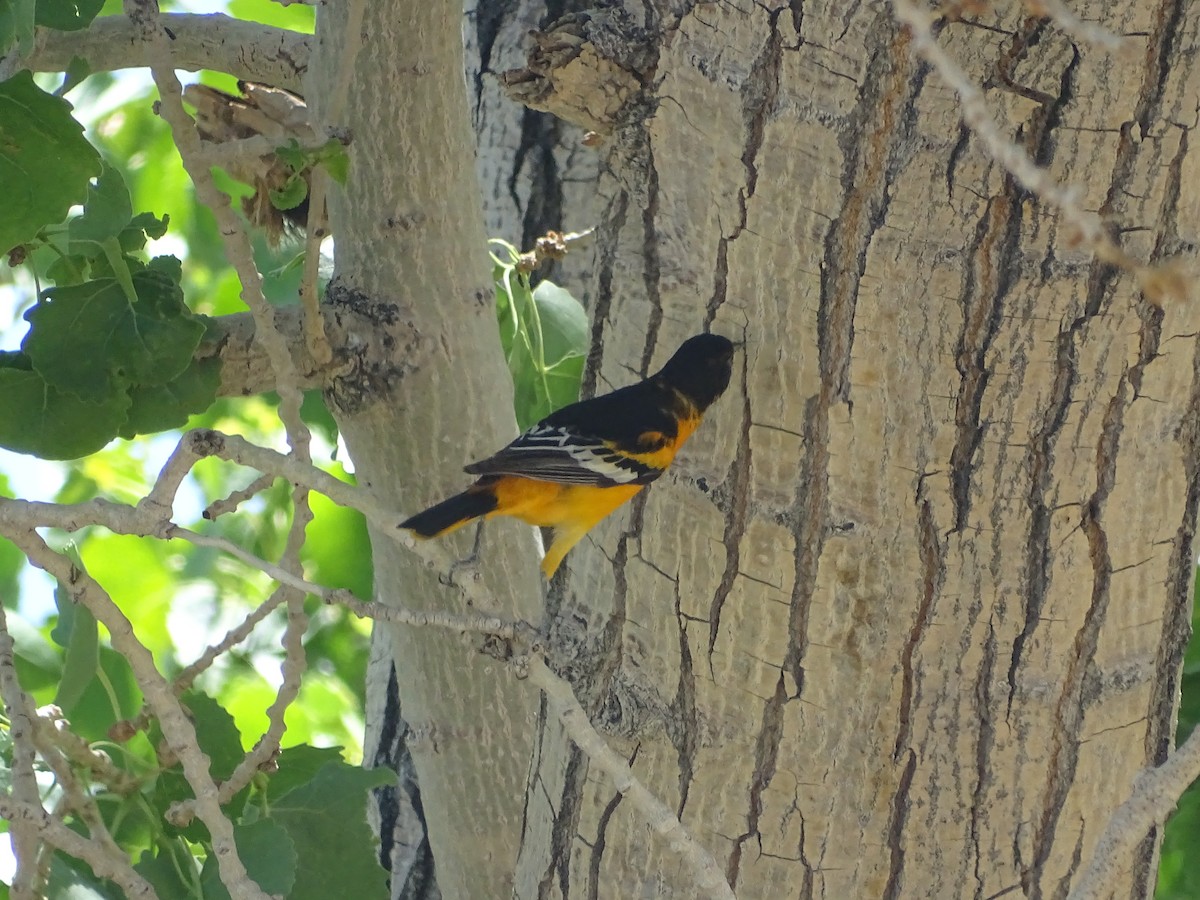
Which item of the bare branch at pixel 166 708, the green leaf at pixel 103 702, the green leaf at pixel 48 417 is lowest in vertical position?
the green leaf at pixel 103 702

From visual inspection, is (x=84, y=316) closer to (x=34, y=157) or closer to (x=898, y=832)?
(x=34, y=157)

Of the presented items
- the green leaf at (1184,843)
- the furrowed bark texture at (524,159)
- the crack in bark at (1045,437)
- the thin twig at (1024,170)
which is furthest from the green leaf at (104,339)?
the green leaf at (1184,843)

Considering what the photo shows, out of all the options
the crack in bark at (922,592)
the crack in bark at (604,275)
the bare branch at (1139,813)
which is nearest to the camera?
the bare branch at (1139,813)

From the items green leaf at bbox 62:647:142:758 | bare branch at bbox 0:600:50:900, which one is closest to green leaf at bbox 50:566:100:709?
bare branch at bbox 0:600:50:900

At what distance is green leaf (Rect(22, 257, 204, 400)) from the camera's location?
1879mm

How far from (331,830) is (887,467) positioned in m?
1.06

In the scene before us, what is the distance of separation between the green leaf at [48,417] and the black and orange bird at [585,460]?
0.48 meters

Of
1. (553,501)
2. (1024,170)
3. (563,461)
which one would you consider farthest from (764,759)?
(1024,170)

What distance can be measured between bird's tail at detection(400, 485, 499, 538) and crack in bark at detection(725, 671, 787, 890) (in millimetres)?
611

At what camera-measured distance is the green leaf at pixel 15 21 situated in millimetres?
1520

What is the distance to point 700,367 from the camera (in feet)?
5.48

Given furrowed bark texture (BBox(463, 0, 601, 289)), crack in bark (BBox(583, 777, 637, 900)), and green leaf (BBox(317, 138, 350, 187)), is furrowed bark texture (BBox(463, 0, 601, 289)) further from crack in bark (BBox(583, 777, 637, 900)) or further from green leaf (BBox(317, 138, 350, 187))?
crack in bark (BBox(583, 777, 637, 900))

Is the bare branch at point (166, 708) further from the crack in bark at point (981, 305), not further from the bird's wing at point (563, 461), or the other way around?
the crack in bark at point (981, 305)

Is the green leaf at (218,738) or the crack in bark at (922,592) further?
the green leaf at (218,738)
